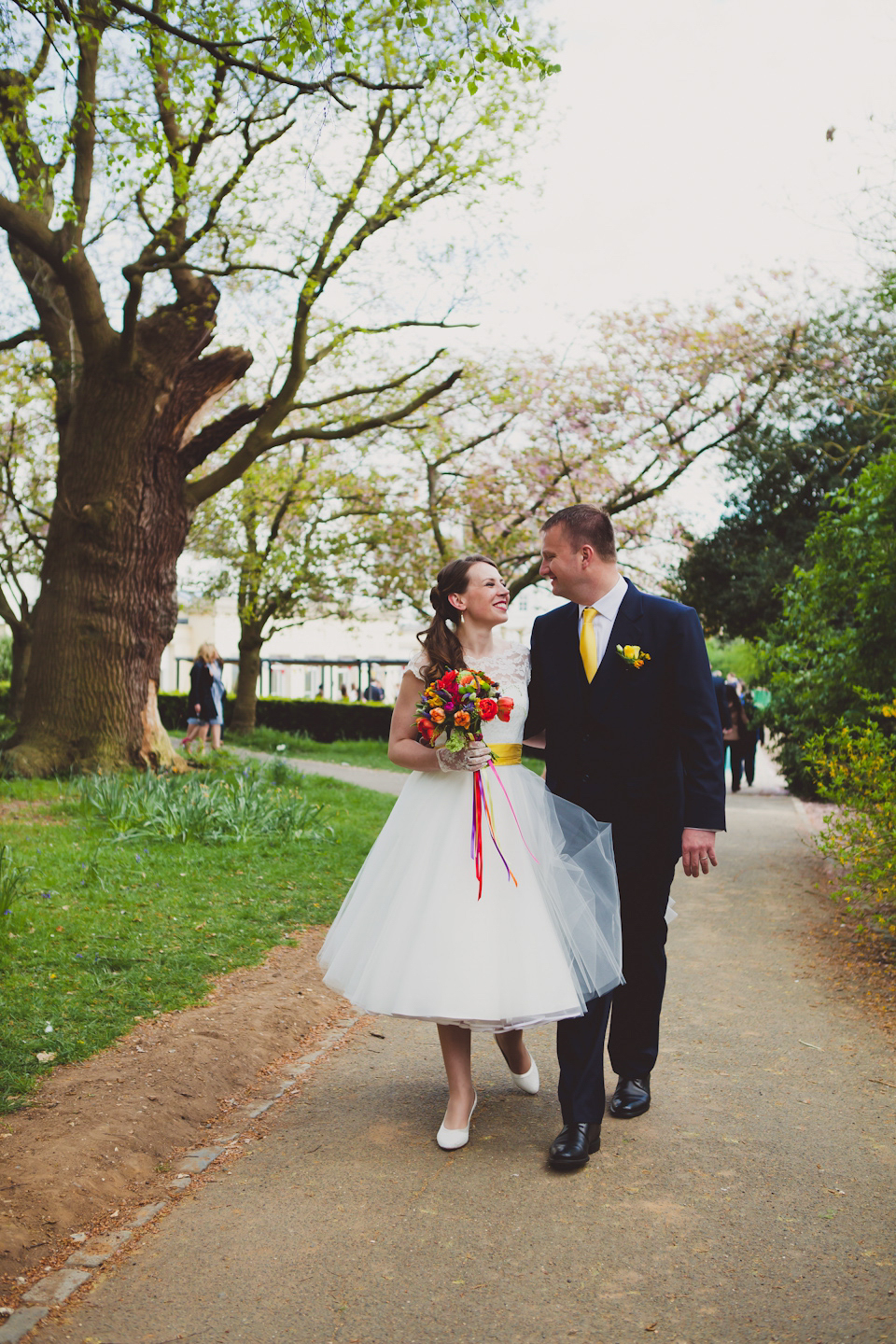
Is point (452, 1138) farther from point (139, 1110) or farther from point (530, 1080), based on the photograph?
point (139, 1110)

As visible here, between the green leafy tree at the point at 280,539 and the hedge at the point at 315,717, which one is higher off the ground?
the green leafy tree at the point at 280,539

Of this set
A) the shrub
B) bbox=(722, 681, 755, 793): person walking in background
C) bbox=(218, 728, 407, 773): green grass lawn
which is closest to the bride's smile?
the shrub

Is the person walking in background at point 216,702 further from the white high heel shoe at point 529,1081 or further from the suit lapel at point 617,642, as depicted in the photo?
the suit lapel at point 617,642

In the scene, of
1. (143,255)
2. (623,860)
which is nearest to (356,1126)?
(623,860)

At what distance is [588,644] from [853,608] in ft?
20.5

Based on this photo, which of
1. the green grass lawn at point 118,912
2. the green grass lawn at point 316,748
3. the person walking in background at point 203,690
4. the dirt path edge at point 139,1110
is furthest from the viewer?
the green grass lawn at point 316,748

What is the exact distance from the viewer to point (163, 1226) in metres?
3.14

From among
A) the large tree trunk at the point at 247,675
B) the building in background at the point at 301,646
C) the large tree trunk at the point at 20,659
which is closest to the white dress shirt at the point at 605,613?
the large tree trunk at the point at 247,675

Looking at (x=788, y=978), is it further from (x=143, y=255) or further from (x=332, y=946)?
(x=143, y=255)

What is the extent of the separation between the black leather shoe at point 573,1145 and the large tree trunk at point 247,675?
20.9 meters

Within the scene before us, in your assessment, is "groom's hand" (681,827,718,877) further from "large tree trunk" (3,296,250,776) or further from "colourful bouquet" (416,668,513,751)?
"large tree trunk" (3,296,250,776)

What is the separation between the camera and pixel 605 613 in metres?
3.95

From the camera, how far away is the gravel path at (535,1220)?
8.57ft

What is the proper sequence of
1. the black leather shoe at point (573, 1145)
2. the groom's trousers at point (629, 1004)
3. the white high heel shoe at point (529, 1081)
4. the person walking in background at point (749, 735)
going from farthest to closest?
the person walking in background at point (749, 735) → the white high heel shoe at point (529, 1081) → the groom's trousers at point (629, 1004) → the black leather shoe at point (573, 1145)
